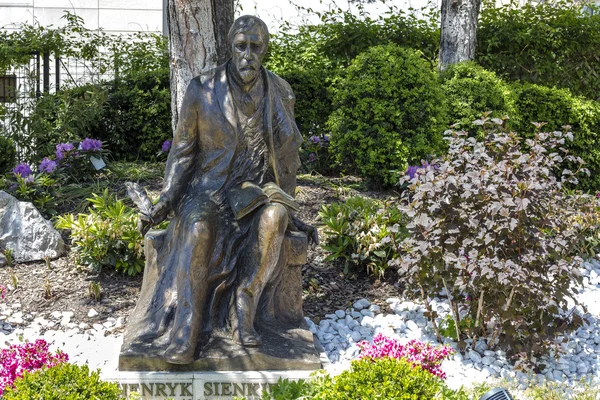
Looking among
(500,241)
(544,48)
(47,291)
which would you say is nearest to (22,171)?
(47,291)

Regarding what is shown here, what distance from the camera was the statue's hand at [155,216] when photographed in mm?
4573

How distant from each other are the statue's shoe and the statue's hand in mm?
788

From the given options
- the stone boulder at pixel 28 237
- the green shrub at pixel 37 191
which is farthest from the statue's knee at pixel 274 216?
the green shrub at pixel 37 191

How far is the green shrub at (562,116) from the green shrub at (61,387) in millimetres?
7070

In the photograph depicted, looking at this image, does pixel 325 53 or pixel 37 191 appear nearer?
pixel 37 191

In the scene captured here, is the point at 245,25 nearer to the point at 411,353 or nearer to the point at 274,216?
the point at 274,216

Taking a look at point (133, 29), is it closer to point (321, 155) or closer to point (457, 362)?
point (321, 155)

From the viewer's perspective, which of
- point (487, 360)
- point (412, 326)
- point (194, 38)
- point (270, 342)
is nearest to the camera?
point (270, 342)

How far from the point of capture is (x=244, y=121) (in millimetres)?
4641

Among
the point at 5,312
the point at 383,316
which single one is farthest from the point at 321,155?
the point at 5,312

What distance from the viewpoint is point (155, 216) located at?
4.58 metres

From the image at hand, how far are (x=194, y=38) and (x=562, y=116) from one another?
196 inches

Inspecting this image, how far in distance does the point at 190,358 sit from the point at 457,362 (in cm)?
174

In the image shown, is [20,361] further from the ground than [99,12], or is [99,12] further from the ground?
[99,12]
